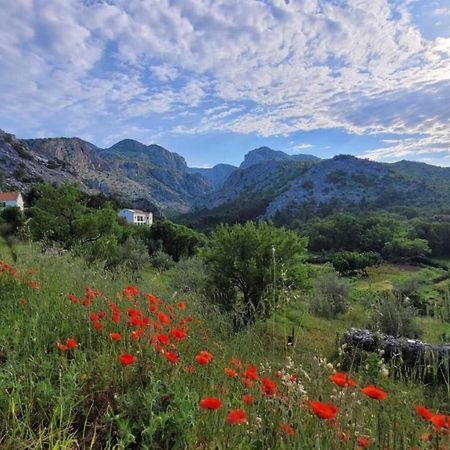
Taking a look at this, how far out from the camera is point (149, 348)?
2.32 m

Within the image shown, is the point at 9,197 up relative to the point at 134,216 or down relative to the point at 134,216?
up

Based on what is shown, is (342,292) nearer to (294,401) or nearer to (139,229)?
(294,401)

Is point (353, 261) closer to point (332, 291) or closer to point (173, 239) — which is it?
point (173, 239)

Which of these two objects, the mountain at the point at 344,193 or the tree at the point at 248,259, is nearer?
the tree at the point at 248,259

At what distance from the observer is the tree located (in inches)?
521

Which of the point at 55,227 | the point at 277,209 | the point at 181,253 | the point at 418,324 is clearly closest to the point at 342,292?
the point at 418,324

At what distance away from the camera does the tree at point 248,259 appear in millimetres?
13242

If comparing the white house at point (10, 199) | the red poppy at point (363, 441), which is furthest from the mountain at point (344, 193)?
the red poppy at point (363, 441)

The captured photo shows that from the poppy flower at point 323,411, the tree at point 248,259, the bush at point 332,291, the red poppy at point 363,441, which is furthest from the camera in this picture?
the bush at point 332,291

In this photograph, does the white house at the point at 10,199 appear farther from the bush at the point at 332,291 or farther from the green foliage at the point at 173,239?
the bush at the point at 332,291

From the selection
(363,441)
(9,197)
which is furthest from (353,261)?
(363,441)

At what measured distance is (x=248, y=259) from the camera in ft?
44.0

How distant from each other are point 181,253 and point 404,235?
52.0 meters

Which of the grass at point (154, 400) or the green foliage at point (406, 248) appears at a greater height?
the grass at point (154, 400)
